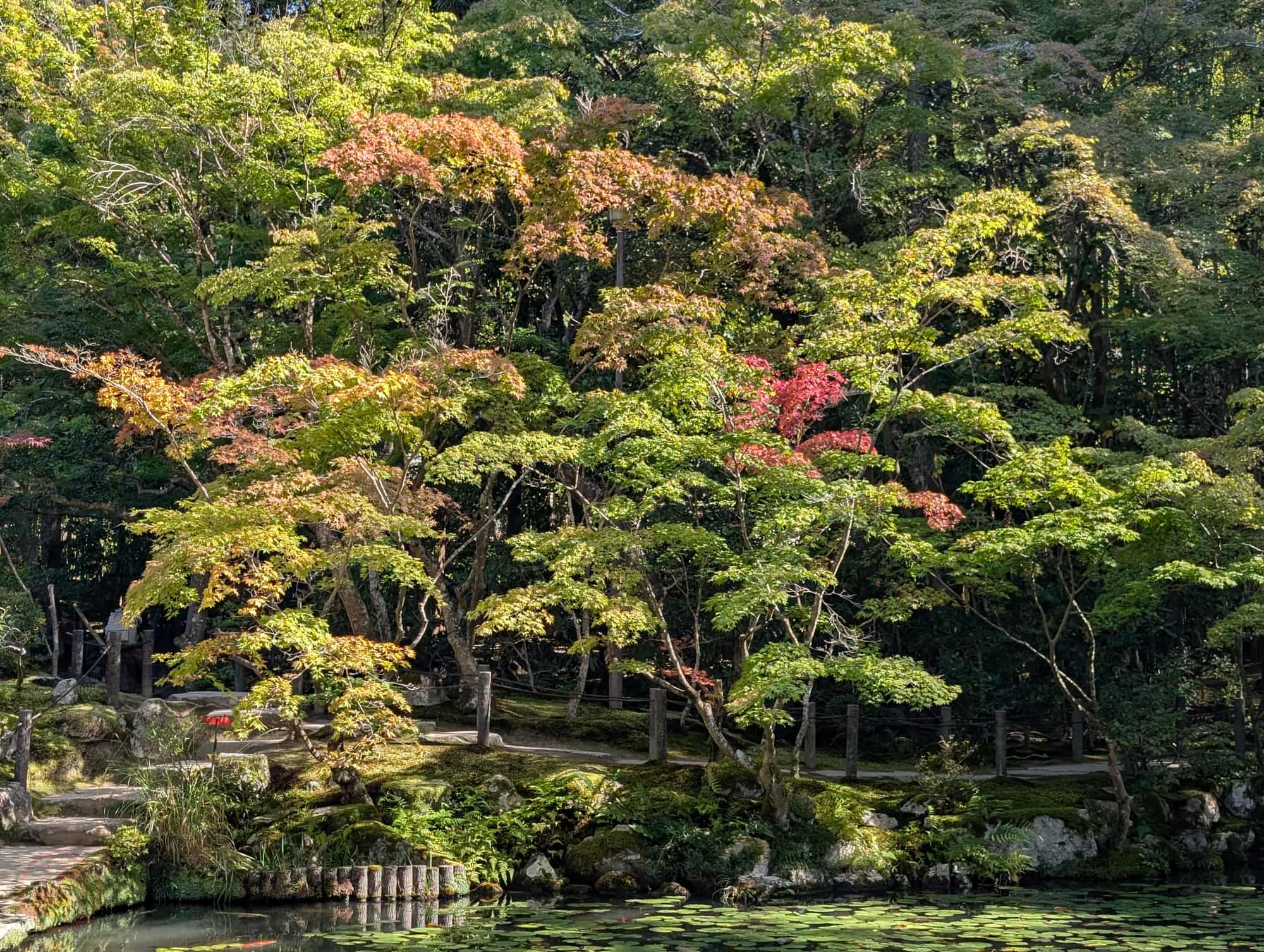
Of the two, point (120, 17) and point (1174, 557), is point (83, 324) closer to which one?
point (120, 17)

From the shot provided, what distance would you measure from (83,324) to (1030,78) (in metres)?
15.6

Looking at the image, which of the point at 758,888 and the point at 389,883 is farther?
the point at 758,888

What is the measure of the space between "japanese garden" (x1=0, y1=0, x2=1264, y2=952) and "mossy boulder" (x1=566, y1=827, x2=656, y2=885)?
2.3 inches

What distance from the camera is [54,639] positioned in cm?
1944

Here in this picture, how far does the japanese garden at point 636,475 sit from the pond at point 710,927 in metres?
0.09

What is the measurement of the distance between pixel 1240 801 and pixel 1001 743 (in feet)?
9.23

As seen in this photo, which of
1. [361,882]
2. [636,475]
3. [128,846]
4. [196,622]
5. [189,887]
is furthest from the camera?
[196,622]

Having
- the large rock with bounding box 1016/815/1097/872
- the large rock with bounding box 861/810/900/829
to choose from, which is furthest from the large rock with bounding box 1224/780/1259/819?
the large rock with bounding box 861/810/900/829

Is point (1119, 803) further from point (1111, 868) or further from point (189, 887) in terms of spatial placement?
point (189, 887)

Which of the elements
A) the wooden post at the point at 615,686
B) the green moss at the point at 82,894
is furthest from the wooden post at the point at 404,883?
the wooden post at the point at 615,686

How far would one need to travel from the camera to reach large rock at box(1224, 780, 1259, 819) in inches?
598

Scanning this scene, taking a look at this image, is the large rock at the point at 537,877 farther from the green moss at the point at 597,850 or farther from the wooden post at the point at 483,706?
the wooden post at the point at 483,706

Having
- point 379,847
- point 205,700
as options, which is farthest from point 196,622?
point 379,847

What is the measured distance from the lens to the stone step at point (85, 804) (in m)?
13.2
